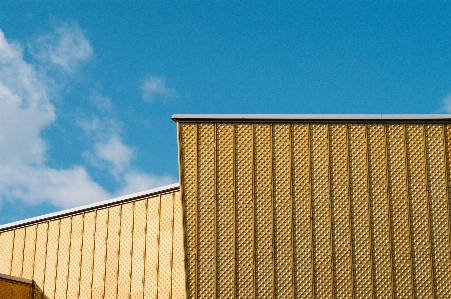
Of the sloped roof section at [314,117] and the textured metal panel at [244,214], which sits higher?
the sloped roof section at [314,117]

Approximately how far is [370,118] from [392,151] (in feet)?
2.13

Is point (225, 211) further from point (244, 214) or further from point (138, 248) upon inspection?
point (138, 248)

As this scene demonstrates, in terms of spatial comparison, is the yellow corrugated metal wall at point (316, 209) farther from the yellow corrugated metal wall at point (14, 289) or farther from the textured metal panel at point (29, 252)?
the textured metal panel at point (29, 252)

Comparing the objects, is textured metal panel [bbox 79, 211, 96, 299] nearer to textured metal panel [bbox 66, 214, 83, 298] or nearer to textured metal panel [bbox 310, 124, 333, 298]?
textured metal panel [bbox 66, 214, 83, 298]

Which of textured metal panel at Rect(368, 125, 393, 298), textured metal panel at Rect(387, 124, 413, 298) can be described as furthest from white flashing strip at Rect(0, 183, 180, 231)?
textured metal panel at Rect(387, 124, 413, 298)

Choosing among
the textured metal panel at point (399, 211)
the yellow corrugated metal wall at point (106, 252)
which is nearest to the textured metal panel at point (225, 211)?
the yellow corrugated metal wall at point (106, 252)

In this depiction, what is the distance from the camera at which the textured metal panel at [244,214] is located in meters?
10.9

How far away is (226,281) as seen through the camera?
10.9m

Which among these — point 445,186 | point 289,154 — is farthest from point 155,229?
point 445,186

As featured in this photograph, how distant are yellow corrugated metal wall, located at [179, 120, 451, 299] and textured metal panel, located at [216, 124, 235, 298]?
0.05 feet

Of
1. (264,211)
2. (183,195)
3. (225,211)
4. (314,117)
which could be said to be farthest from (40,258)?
(314,117)

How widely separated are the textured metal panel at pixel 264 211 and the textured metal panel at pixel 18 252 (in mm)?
6196

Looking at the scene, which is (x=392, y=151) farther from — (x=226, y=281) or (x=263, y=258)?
(x=226, y=281)

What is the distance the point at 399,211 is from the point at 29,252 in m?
8.03
